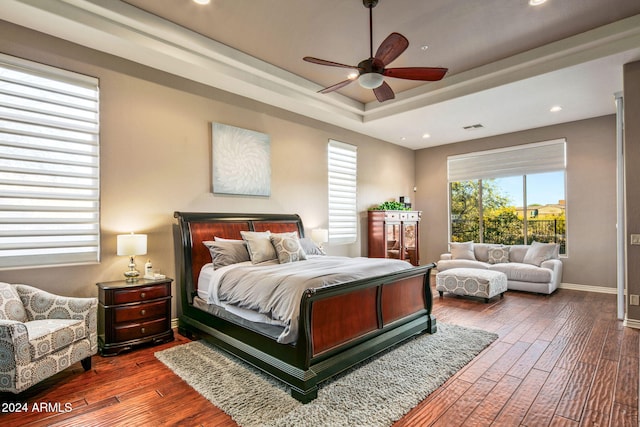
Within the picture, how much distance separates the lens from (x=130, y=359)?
3.30 metres

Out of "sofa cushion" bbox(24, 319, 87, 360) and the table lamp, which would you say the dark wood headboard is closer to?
the table lamp

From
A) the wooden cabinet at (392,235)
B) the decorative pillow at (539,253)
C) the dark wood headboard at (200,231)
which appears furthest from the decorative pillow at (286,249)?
the decorative pillow at (539,253)

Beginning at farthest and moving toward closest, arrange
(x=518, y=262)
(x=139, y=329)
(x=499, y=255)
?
(x=499, y=255) → (x=518, y=262) → (x=139, y=329)

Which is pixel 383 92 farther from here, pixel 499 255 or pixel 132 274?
pixel 499 255

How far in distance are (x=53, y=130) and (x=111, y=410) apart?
280 centimetres

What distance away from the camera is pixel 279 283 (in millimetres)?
2871

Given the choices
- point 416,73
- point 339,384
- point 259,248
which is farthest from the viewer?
point 259,248

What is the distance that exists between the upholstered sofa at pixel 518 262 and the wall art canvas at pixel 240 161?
14.0ft

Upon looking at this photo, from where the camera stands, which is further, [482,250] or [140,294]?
[482,250]

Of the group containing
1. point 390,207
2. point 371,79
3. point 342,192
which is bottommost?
point 390,207

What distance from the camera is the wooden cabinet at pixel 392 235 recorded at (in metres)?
6.90

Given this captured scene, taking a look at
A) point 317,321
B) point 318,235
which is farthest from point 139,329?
point 318,235

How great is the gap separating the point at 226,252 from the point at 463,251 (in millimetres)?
5183

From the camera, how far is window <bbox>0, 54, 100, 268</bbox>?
3.23 meters
